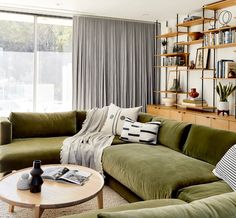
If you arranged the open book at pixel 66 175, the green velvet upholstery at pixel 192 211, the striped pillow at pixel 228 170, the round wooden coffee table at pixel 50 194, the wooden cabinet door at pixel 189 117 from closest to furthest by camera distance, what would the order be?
the green velvet upholstery at pixel 192 211
the round wooden coffee table at pixel 50 194
the striped pillow at pixel 228 170
the open book at pixel 66 175
the wooden cabinet door at pixel 189 117

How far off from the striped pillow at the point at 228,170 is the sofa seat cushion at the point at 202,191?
0.05 m

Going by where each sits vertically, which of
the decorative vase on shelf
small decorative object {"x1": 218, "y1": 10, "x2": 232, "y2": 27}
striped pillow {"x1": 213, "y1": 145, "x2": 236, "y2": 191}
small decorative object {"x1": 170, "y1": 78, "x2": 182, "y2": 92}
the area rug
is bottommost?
the area rug

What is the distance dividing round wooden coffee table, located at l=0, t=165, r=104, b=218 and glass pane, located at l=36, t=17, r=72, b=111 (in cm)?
312

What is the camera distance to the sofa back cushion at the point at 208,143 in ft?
8.75

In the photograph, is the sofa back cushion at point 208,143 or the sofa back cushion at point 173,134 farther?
the sofa back cushion at point 173,134

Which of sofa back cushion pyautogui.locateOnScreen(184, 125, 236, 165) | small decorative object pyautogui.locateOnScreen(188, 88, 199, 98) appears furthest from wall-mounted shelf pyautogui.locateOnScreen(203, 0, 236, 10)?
sofa back cushion pyautogui.locateOnScreen(184, 125, 236, 165)

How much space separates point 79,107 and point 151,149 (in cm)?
265

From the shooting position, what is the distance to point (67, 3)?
15.7ft

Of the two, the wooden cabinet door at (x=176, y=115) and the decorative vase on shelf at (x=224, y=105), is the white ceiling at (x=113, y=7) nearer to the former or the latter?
the decorative vase on shelf at (x=224, y=105)

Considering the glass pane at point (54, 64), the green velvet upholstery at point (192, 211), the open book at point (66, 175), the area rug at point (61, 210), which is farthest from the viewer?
the glass pane at point (54, 64)

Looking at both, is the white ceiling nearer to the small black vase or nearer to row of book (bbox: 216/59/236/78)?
row of book (bbox: 216/59/236/78)

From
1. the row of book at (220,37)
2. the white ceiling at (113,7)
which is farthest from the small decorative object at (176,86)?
the white ceiling at (113,7)

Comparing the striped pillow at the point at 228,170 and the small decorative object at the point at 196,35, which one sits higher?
the small decorative object at the point at 196,35

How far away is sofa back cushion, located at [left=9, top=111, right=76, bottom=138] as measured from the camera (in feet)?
12.9
